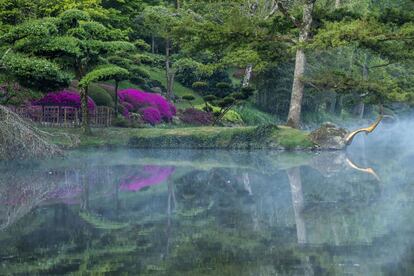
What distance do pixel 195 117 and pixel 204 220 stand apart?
2590 cm

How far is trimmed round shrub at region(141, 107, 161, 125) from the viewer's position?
31281mm

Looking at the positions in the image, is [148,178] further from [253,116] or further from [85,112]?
[253,116]

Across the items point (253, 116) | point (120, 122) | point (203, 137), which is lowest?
point (253, 116)

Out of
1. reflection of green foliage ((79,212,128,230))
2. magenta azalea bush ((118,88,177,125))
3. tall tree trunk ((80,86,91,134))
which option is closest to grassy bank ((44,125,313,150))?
tall tree trunk ((80,86,91,134))

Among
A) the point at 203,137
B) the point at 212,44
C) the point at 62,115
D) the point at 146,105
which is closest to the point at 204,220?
the point at 212,44

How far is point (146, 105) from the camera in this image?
108ft

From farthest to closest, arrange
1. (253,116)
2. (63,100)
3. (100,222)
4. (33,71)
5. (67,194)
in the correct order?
(253,116) → (63,100) → (33,71) → (67,194) → (100,222)

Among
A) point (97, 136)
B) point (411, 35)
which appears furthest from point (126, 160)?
point (411, 35)

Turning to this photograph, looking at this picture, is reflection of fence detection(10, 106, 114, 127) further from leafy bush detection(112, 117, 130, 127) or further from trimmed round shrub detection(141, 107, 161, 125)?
trimmed round shrub detection(141, 107, 161, 125)

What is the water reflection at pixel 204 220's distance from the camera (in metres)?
6.94

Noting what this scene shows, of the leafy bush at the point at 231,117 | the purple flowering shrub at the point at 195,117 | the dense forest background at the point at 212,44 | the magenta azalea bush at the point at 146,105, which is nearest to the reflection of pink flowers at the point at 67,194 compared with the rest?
the dense forest background at the point at 212,44

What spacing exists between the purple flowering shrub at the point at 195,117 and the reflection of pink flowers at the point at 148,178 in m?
17.1

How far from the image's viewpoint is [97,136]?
25406mm

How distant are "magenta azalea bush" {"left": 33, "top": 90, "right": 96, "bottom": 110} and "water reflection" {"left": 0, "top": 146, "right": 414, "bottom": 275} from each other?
34.9 feet
